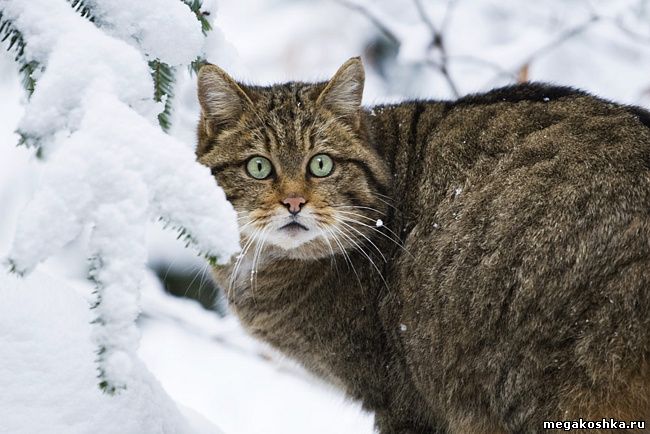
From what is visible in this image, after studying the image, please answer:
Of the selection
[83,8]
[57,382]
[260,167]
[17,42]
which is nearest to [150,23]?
[83,8]

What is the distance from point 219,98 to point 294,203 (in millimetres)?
567

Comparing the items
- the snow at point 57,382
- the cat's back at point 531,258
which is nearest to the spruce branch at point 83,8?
the snow at point 57,382

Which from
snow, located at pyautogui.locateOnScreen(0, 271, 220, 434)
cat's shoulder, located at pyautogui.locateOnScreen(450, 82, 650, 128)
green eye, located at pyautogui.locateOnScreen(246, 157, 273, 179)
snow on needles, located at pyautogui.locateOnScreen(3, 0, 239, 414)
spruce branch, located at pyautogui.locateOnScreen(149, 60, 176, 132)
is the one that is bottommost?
snow, located at pyautogui.locateOnScreen(0, 271, 220, 434)

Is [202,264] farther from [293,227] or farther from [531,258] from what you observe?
[531,258]

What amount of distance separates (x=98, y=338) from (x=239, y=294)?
72.4 inches

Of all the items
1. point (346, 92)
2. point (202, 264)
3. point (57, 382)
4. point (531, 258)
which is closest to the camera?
point (57, 382)

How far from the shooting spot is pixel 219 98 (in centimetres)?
317

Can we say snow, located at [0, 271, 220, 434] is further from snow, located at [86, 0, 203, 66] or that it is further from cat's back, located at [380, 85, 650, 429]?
cat's back, located at [380, 85, 650, 429]

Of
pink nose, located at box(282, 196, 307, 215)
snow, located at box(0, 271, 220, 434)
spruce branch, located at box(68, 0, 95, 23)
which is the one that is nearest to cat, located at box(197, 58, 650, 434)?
pink nose, located at box(282, 196, 307, 215)

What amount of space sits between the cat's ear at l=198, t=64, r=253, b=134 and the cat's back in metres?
0.78

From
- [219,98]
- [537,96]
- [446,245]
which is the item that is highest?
[537,96]

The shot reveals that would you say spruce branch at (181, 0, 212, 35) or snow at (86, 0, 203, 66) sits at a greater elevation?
spruce branch at (181, 0, 212, 35)

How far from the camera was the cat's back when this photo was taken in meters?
2.39

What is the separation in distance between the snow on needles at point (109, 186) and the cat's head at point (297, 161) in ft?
4.24
